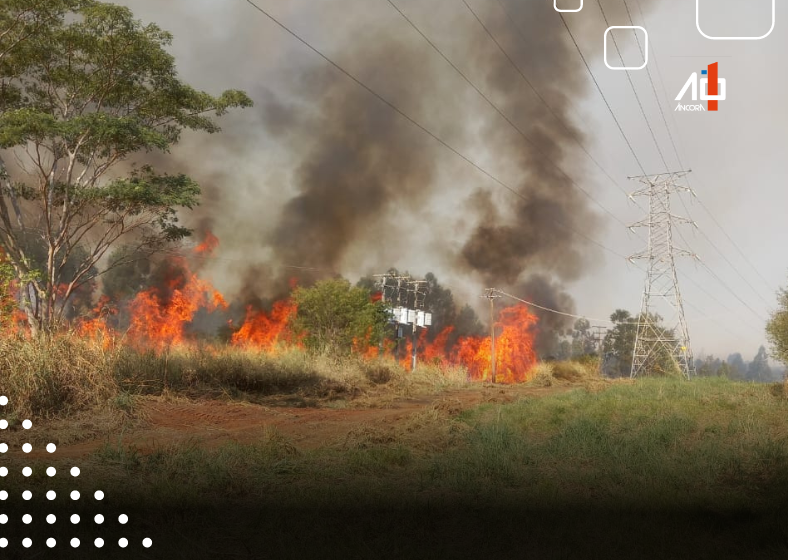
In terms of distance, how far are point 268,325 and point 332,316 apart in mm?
5275

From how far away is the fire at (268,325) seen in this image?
113 feet

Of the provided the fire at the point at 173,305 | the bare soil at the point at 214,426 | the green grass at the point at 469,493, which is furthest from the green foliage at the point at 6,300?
the fire at the point at 173,305

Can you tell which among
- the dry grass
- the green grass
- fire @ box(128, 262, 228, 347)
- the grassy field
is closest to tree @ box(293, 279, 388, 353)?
fire @ box(128, 262, 228, 347)

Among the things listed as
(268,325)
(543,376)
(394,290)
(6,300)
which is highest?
(394,290)

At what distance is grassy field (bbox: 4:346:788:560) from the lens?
190 inches

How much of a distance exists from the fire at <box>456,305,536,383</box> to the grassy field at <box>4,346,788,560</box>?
115 ft

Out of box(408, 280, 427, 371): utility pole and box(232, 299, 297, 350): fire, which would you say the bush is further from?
box(408, 280, 427, 371): utility pole

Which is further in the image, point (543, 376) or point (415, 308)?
point (415, 308)

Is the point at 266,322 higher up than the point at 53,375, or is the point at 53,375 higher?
the point at 266,322

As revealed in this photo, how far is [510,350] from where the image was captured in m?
45.8

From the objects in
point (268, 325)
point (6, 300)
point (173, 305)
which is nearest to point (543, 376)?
point (268, 325)

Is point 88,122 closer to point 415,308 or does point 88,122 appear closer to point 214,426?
point 214,426

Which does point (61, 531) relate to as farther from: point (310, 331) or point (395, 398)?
point (310, 331)

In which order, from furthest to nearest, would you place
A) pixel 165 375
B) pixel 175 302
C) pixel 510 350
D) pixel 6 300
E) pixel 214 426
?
pixel 510 350
pixel 175 302
pixel 165 375
pixel 6 300
pixel 214 426
